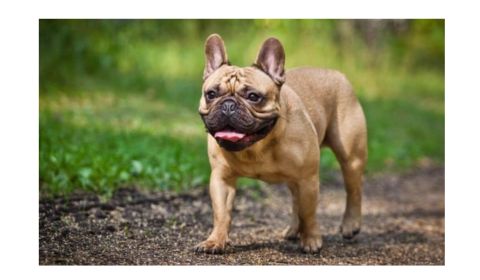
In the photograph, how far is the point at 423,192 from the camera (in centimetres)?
978

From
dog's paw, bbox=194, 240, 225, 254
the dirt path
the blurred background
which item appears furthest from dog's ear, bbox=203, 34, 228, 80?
the blurred background

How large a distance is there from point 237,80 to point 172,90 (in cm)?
606

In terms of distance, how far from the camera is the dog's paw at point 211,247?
215 inches

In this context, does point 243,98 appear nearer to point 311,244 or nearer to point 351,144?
point 311,244

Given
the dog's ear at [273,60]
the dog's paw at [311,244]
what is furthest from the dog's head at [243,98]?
the dog's paw at [311,244]

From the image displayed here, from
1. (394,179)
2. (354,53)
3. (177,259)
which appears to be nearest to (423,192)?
(394,179)

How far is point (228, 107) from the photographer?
5.08 m

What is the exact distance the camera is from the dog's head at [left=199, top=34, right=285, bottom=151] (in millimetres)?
5102

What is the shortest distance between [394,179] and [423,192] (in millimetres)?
419

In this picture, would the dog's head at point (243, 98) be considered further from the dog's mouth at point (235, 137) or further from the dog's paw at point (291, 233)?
the dog's paw at point (291, 233)

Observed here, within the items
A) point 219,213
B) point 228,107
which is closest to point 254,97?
point 228,107

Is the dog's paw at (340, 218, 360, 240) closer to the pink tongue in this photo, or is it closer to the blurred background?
the blurred background
